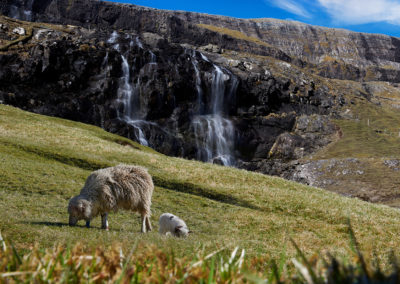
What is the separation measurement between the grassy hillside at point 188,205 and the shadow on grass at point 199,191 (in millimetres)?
79

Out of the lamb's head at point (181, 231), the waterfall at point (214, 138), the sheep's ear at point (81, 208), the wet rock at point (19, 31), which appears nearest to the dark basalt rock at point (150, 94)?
the waterfall at point (214, 138)

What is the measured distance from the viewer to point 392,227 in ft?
75.2

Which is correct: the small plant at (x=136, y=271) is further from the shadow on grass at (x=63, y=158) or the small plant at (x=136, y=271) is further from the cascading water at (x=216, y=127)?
the cascading water at (x=216, y=127)

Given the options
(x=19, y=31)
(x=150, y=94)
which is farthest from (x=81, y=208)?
(x=19, y=31)

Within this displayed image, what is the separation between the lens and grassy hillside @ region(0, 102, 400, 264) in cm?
1287

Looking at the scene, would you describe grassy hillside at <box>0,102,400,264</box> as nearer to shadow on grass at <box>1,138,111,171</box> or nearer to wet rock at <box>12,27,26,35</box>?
shadow on grass at <box>1,138,111,171</box>

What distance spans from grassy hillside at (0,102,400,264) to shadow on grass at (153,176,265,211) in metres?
0.08

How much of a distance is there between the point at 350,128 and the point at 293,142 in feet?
117

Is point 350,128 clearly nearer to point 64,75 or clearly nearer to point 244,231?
point 64,75

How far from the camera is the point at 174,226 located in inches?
612

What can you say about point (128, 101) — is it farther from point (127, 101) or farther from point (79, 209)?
point (79, 209)

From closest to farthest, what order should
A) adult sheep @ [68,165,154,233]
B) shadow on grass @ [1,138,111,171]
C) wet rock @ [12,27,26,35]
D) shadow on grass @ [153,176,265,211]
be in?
adult sheep @ [68,165,154,233] < shadow on grass @ [153,176,265,211] < shadow on grass @ [1,138,111,171] < wet rock @ [12,27,26,35]

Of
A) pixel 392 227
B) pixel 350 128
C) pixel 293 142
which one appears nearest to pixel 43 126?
pixel 392 227

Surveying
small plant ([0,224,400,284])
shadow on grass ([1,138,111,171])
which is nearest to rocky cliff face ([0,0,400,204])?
shadow on grass ([1,138,111,171])
